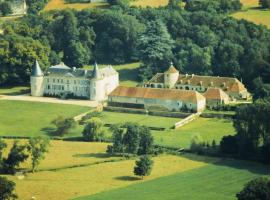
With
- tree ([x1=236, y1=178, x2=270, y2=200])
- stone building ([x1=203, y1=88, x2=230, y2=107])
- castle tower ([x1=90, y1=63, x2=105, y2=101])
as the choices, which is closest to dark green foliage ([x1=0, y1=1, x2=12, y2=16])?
castle tower ([x1=90, y1=63, x2=105, y2=101])

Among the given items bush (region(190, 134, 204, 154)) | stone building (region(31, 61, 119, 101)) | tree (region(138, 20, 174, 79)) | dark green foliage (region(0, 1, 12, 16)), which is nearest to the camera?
bush (region(190, 134, 204, 154))

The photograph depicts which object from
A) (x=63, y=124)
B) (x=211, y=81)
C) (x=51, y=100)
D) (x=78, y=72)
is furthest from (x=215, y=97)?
(x=51, y=100)

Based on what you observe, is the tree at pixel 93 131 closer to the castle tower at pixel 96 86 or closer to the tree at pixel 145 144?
the tree at pixel 145 144

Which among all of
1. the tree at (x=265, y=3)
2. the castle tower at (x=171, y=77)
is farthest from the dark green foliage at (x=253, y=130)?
the tree at (x=265, y=3)

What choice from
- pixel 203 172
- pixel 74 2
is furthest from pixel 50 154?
pixel 74 2

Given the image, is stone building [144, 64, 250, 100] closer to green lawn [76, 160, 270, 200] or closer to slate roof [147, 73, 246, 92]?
slate roof [147, 73, 246, 92]

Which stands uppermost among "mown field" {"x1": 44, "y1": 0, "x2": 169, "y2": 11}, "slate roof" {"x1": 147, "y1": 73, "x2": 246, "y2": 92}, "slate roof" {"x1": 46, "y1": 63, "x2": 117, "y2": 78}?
"mown field" {"x1": 44, "y1": 0, "x2": 169, "y2": 11}

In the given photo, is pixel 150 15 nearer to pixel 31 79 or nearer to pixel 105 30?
pixel 105 30
